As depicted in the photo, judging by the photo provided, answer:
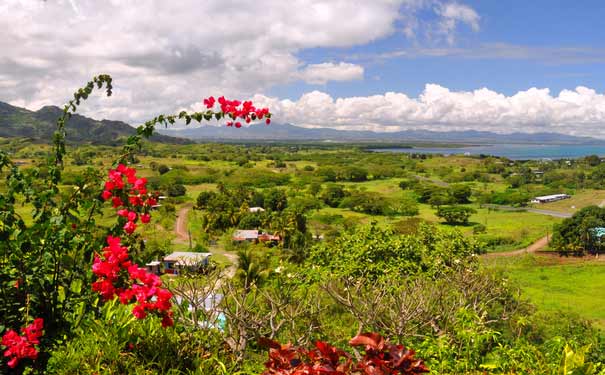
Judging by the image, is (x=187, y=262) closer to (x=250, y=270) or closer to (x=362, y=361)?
(x=250, y=270)

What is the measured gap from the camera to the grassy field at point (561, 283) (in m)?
28.3

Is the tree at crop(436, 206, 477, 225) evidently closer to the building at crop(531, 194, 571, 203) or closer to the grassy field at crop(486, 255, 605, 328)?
the grassy field at crop(486, 255, 605, 328)

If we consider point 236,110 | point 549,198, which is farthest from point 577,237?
point 236,110

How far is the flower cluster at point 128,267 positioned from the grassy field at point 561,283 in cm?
2500

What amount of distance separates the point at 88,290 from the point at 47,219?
1.99ft

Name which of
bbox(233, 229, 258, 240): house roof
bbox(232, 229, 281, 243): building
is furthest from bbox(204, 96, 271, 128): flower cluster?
bbox(233, 229, 258, 240): house roof

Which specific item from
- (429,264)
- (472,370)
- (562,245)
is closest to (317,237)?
(562,245)

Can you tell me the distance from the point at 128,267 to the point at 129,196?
50cm

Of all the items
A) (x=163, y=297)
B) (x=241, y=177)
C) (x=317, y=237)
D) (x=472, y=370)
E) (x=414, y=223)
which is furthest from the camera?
(x=241, y=177)

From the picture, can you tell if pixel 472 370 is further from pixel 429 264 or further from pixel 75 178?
pixel 429 264

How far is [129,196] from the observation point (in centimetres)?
319

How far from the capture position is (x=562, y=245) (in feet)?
141

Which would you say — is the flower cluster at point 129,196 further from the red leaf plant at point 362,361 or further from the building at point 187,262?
the building at point 187,262

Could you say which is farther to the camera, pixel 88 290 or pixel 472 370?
pixel 472 370
